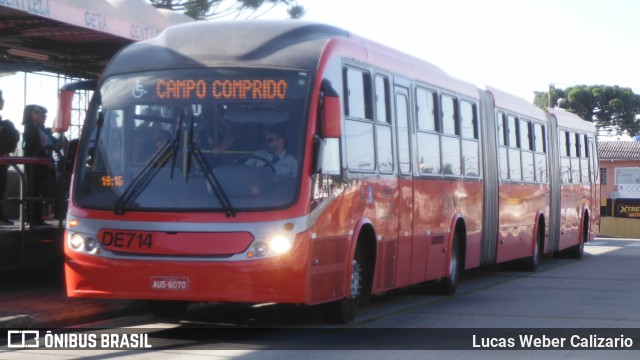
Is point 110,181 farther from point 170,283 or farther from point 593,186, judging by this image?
point 593,186

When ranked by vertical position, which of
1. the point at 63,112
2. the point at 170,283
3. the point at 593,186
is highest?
the point at 63,112

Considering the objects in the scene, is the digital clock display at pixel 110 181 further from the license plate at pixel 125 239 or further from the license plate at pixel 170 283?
the license plate at pixel 170 283

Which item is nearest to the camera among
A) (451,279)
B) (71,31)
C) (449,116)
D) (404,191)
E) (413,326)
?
(413,326)

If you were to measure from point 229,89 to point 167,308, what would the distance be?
9.64 ft

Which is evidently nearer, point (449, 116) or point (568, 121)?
point (449, 116)

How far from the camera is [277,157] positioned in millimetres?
10977

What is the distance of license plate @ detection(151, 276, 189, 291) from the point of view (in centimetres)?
1080

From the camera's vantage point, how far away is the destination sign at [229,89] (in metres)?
11.2

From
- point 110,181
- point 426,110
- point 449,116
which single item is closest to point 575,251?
point 449,116

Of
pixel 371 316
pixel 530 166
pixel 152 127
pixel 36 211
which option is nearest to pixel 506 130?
pixel 530 166

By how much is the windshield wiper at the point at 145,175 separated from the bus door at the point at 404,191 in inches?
149

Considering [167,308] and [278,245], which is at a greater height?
[278,245]

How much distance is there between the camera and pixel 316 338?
37.3ft

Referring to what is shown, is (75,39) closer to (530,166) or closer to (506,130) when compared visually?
(506,130)
